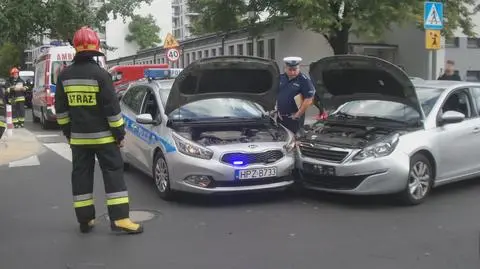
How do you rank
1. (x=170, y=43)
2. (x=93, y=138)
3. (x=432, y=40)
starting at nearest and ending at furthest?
(x=93, y=138) → (x=432, y=40) → (x=170, y=43)

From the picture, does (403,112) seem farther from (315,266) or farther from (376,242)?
(315,266)

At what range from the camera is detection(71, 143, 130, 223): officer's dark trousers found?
6.06 m

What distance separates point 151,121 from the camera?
26.0 feet

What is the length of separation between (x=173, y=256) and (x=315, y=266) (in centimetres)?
125

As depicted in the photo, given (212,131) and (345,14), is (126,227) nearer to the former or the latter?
→ (212,131)

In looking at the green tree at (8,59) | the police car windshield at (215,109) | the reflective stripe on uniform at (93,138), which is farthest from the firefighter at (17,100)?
the green tree at (8,59)

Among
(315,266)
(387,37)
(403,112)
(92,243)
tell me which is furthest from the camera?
(387,37)

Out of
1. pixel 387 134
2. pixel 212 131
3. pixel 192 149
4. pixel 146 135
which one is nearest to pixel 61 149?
pixel 146 135

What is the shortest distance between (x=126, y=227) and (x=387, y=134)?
3332 mm

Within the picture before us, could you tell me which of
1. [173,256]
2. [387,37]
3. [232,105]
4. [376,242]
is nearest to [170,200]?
[232,105]

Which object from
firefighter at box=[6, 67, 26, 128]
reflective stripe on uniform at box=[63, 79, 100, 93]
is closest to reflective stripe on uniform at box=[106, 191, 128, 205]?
reflective stripe on uniform at box=[63, 79, 100, 93]

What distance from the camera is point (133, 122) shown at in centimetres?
904

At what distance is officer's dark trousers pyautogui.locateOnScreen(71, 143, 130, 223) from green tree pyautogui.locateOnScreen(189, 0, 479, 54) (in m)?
13.5

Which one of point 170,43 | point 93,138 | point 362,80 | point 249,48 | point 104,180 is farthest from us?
point 249,48
